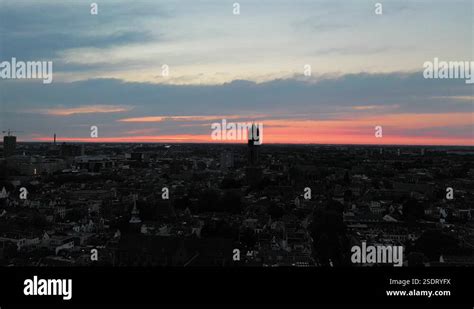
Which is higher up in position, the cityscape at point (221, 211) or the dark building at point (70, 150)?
the dark building at point (70, 150)

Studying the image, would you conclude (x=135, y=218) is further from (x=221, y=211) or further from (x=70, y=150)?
(x=70, y=150)

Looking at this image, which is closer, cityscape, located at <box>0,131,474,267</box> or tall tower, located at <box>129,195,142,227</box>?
cityscape, located at <box>0,131,474,267</box>

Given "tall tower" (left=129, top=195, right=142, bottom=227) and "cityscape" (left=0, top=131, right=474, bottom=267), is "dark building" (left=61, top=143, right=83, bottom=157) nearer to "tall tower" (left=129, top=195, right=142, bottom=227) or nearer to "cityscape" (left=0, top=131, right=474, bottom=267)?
"cityscape" (left=0, top=131, right=474, bottom=267)

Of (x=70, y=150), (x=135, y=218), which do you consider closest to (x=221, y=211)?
(x=135, y=218)

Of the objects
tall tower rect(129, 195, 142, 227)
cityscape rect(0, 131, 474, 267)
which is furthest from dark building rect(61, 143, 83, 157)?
tall tower rect(129, 195, 142, 227)

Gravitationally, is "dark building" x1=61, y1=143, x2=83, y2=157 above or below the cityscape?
above

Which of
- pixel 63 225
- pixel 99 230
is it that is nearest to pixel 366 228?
pixel 99 230

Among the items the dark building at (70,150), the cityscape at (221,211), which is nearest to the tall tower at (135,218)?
the cityscape at (221,211)

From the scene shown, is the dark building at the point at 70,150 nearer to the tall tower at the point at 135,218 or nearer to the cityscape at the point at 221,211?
the cityscape at the point at 221,211
